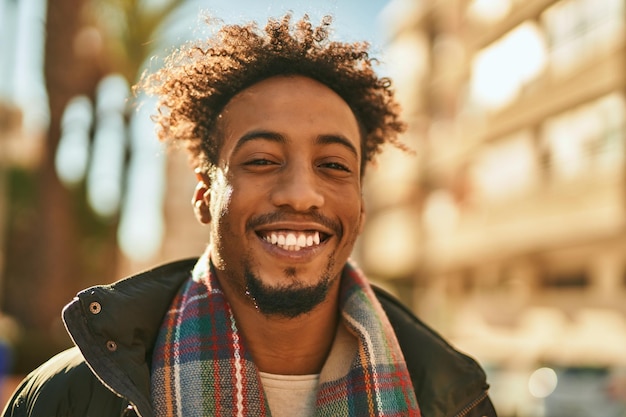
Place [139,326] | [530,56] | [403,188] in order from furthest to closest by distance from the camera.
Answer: [403,188], [530,56], [139,326]

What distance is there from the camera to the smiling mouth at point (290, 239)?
264 centimetres

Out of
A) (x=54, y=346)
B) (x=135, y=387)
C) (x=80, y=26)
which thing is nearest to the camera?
(x=135, y=387)

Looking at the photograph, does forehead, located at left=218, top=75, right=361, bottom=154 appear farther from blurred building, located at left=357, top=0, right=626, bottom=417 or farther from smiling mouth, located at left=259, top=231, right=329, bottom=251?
blurred building, located at left=357, top=0, right=626, bottom=417

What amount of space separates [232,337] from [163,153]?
108cm

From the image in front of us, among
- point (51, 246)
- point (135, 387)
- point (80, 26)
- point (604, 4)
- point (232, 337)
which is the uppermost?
point (604, 4)

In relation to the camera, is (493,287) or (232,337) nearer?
(232,337)

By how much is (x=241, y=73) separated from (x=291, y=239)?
723 millimetres

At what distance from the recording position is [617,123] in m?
19.2

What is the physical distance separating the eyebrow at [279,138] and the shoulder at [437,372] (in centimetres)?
76

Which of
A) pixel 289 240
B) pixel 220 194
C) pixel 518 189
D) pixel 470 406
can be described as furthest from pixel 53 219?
pixel 518 189

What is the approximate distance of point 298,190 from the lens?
2.64m

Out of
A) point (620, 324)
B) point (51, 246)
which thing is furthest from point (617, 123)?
point (51, 246)

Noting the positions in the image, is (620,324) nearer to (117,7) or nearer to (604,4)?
(604,4)

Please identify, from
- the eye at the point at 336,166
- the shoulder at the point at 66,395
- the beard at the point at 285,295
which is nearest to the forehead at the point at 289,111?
the eye at the point at 336,166
